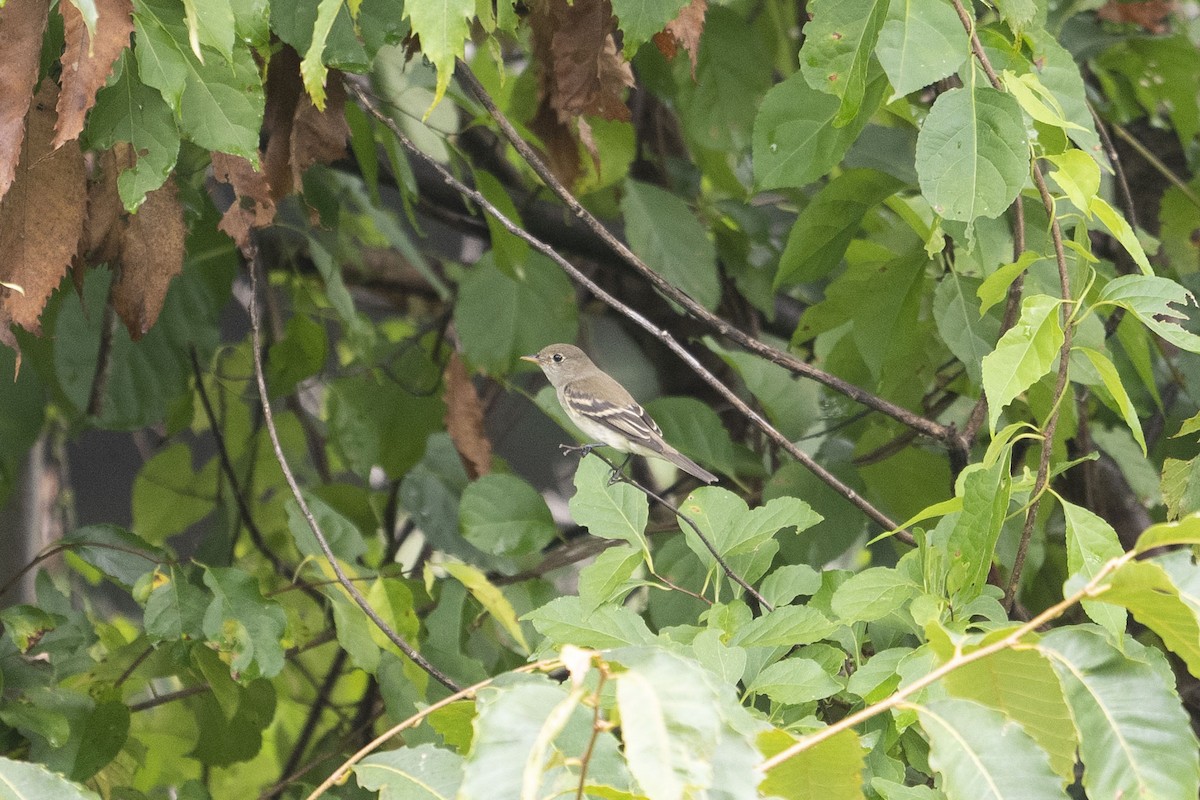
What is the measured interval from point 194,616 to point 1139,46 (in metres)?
2.99

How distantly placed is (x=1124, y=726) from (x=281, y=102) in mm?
1633

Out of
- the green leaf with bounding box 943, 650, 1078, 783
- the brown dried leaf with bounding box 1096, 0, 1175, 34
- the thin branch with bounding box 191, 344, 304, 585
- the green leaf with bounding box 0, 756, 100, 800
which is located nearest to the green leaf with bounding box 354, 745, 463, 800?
the green leaf with bounding box 0, 756, 100, 800

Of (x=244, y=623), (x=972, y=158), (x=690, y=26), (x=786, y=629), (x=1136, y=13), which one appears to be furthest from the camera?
(x=1136, y=13)

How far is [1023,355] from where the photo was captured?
158 cm

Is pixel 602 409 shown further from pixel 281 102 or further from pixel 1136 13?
pixel 1136 13

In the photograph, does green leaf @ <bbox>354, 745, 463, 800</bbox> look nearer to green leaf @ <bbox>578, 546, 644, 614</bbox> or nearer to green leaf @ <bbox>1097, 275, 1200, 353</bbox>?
green leaf @ <bbox>578, 546, 644, 614</bbox>

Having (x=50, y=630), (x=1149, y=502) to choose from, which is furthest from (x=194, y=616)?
(x=1149, y=502)

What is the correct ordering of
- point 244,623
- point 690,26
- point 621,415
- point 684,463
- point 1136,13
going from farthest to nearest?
point 1136,13 < point 621,415 < point 684,463 < point 244,623 < point 690,26

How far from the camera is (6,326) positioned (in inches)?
65.1

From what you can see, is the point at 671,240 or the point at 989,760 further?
the point at 671,240

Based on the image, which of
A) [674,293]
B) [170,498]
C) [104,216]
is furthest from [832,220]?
[170,498]

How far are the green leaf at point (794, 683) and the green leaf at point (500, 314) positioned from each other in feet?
5.95

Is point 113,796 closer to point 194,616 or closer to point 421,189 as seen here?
point 194,616

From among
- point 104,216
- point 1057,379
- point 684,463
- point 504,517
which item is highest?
point 104,216
